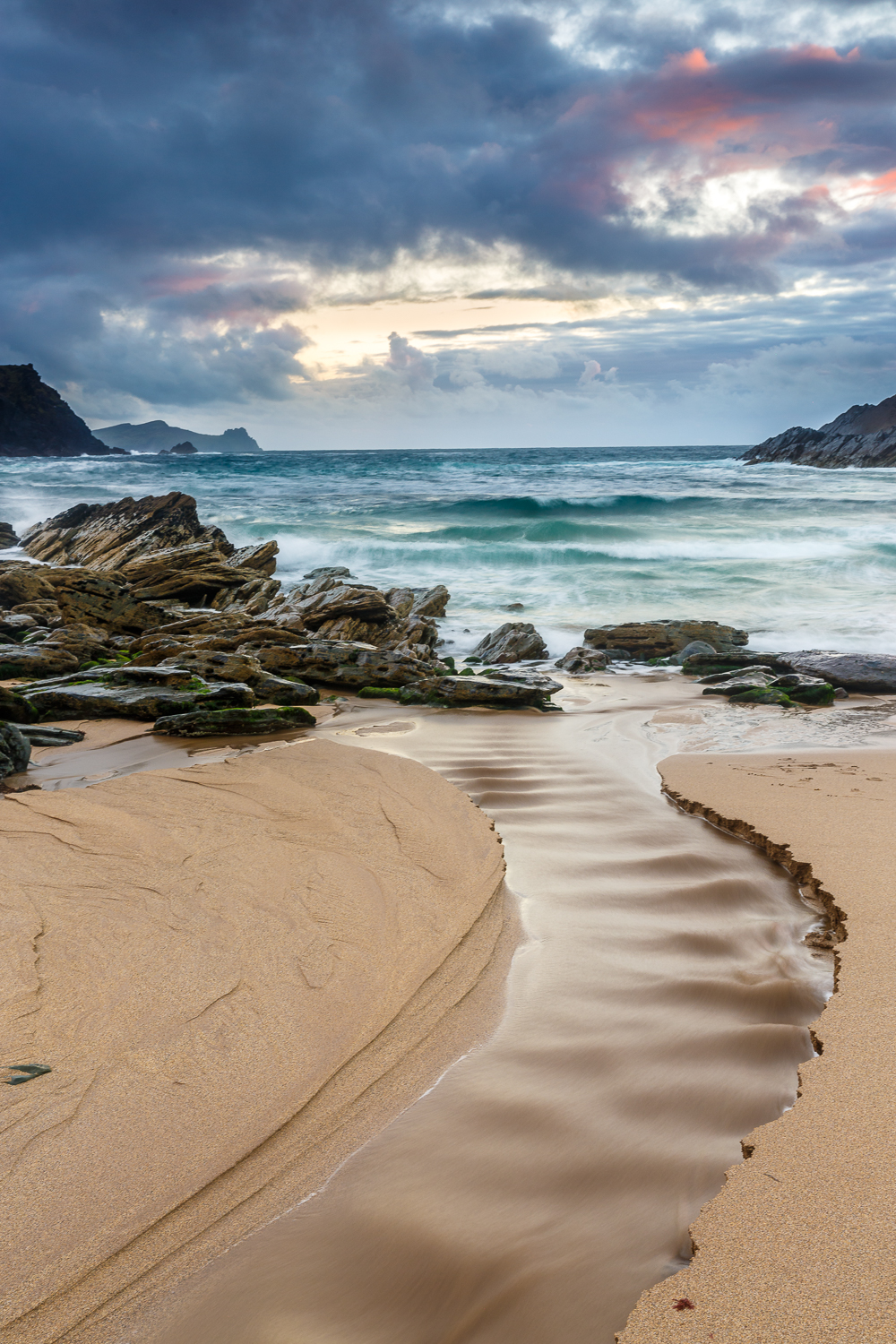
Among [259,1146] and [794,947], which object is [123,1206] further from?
[794,947]

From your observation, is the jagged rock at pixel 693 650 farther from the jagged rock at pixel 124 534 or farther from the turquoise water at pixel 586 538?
the jagged rock at pixel 124 534

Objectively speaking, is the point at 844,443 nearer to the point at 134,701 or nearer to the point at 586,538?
the point at 586,538

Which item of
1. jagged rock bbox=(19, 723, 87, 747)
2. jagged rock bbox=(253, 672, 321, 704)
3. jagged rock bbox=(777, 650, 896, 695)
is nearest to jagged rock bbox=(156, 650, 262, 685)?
jagged rock bbox=(253, 672, 321, 704)

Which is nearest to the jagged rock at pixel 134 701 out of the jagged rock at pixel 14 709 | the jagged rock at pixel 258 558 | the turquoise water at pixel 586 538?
the jagged rock at pixel 14 709

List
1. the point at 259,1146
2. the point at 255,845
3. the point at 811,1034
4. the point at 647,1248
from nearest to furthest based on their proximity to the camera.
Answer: the point at 647,1248 < the point at 259,1146 < the point at 811,1034 < the point at 255,845

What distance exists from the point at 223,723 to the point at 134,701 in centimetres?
105

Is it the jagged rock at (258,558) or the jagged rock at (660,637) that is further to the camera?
the jagged rock at (258,558)

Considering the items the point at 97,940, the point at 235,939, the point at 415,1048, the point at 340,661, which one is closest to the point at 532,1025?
the point at 415,1048

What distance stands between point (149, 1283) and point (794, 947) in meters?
2.31

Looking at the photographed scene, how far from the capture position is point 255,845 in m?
3.46

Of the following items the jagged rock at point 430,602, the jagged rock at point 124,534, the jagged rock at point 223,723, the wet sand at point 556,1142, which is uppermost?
the jagged rock at point 124,534

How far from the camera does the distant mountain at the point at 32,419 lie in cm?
8425

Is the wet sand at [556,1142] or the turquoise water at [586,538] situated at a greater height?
the turquoise water at [586,538]

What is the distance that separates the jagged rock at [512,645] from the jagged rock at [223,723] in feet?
18.2
